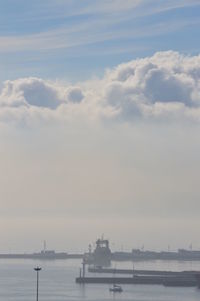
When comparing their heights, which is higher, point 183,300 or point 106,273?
point 106,273

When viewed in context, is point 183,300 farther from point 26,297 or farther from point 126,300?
point 26,297

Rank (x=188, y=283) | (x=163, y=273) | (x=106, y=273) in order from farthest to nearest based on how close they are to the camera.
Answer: (x=106, y=273), (x=163, y=273), (x=188, y=283)

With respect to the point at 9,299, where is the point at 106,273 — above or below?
above

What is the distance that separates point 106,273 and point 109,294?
7420cm

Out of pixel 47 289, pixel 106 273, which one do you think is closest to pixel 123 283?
pixel 47 289

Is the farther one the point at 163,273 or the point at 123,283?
the point at 163,273

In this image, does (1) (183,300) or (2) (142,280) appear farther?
(2) (142,280)

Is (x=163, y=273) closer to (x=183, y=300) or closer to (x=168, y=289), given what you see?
(x=168, y=289)

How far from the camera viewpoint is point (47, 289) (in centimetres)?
11706

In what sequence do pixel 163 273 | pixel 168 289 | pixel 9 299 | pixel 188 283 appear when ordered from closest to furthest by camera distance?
pixel 9 299, pixel 168 289, pixel 188 283, pixel 163 273

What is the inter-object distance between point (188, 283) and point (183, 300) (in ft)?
110

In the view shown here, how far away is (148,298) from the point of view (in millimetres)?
103000

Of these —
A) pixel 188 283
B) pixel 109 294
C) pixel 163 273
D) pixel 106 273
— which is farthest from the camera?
pixel 106 273

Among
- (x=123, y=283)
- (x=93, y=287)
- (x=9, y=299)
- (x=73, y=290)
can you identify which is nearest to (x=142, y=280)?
(x=123, y=283)
